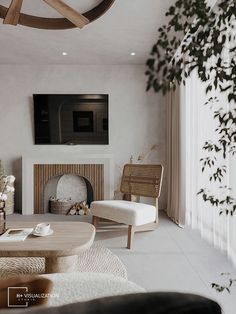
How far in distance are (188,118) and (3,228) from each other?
278 cm

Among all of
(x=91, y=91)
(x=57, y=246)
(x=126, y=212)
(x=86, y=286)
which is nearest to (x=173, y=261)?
(x=126, y=212)

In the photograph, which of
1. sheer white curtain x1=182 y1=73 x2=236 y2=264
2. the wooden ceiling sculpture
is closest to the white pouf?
sheer white curtain x1=182 y1=73 x2=236 y2=264

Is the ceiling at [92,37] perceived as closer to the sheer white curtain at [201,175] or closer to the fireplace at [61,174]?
the sheer white curtain at [201,175]

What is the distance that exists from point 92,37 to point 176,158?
2.05m

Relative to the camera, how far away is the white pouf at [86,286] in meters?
0.92

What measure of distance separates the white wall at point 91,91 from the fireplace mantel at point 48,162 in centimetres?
26

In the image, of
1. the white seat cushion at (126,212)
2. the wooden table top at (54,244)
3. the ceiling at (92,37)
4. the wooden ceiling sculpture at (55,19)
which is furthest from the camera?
the white seat cushion at (126,212)

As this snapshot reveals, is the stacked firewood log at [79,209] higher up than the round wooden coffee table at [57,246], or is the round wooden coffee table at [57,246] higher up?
the round wooden coffee table at [57,246]

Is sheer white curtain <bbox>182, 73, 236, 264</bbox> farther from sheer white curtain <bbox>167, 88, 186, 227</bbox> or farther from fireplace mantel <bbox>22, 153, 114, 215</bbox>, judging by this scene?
fireplace mantel <bbox>22, 153, 114, 215</bbox>

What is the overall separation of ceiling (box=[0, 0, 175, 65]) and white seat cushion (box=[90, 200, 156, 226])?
6.96ft

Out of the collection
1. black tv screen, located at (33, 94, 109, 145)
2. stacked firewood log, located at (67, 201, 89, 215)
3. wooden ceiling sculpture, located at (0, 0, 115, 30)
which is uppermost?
wooden ceiling sculpture, located at (0, 0, 115, 30)

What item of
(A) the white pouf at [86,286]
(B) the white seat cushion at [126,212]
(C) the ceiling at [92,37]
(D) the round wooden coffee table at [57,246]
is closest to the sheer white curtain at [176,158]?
(B) the white seat cushion at [126,212]

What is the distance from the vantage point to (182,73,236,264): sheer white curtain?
2.63 metres

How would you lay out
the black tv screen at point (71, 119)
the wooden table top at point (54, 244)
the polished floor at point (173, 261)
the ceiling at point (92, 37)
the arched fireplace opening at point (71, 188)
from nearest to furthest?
the wooden table top at point (54, 244), the polished floor at point (173, 261), the ceiling at point (92, 37), the black tv screen at point (71, 119), the arched fireplace opening at point (71, 188)
